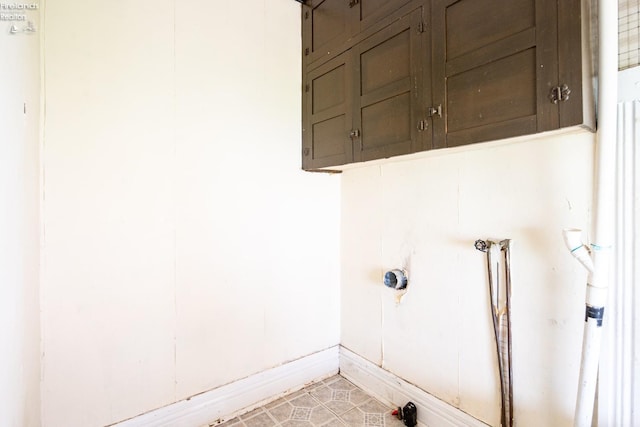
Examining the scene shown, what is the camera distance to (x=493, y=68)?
3.94 ft

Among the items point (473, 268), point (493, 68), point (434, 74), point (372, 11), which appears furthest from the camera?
point (372, 11)

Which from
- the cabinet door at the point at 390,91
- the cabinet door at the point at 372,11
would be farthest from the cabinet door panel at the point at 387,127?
the cabinet door at the point at 372,11

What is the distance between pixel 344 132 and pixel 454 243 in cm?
87

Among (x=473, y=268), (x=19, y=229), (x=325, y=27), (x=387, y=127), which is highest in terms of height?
(x=325, y=27)

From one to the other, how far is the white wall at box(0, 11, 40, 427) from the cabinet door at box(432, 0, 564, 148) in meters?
1.49

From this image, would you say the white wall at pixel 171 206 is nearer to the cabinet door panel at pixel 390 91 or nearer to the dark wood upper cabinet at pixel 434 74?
the dark wood upper cabinet at pixel 434 74

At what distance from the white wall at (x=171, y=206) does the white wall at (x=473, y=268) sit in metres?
0.47

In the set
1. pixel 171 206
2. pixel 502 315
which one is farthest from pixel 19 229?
pixel 502 315

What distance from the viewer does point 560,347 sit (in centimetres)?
127

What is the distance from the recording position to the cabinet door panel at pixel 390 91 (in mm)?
1462

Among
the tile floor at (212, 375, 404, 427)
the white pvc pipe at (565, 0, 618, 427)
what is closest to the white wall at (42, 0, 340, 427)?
the tile floor at (212, 375, 404, 427)

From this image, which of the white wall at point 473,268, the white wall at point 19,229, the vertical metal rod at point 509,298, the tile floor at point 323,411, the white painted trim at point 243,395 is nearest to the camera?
the white wall at point 19,229

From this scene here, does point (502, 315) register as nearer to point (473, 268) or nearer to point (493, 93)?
point (473, 268)

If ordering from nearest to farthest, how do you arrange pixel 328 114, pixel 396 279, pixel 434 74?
pixel 434 74 < pixel 396 279 < pixel 328 114
